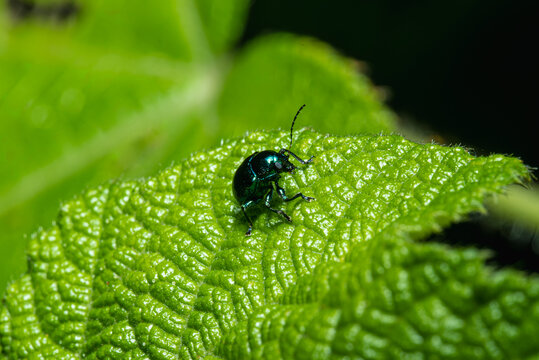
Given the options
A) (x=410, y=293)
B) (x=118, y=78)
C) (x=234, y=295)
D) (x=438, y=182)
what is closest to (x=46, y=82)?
(x=118, y=78)

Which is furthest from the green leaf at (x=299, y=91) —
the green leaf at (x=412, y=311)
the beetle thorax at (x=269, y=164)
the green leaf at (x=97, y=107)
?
the green leaf at (x=412, y=311)

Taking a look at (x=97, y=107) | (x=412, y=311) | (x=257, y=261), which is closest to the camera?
(x=412, y=311)

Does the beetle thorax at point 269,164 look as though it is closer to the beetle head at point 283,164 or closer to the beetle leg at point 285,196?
the beetle head at point 283,164

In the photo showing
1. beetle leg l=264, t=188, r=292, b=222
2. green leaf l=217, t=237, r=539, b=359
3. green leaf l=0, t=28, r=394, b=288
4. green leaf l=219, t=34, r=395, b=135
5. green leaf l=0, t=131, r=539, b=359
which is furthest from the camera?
green leaf l=0, t=28, r=394, b=288

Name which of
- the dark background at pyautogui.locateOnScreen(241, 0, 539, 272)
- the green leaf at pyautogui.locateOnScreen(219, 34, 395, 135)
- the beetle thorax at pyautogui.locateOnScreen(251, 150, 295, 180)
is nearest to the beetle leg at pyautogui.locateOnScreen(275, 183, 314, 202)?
the beetle thorax at pyautogui.locateOnScreen(251, 150, 295, 180)

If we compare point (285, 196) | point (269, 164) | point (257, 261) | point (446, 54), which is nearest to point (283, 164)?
point (269, 164)

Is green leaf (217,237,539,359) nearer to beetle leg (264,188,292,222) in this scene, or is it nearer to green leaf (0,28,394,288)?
beetle leg (264,188,292,222)

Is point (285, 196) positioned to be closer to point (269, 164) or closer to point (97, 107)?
point (269, 164)
